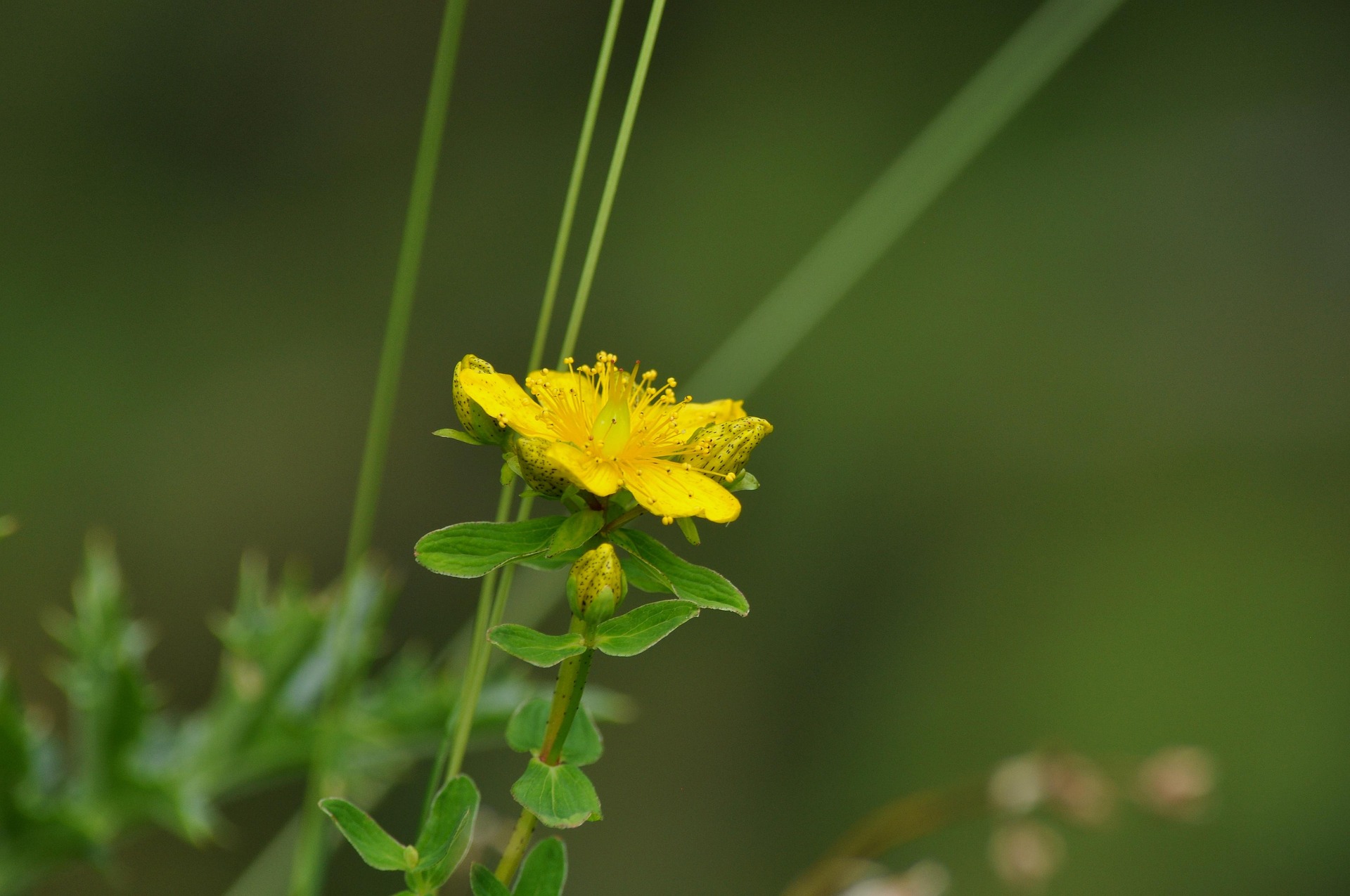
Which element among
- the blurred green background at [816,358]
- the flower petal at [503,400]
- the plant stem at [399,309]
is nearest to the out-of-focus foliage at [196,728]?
the plant stem at [399,309]

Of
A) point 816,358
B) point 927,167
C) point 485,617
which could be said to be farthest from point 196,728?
point 816,358

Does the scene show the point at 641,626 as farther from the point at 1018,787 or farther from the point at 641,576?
the point at 1018,787

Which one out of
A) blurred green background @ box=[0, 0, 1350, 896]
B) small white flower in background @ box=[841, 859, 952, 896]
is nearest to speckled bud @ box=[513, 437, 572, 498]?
small white flower in background @ box=[841, 859, 952, 896]

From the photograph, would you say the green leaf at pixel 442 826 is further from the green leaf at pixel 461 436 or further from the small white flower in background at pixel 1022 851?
the small white flower in background at pixel 1022 851

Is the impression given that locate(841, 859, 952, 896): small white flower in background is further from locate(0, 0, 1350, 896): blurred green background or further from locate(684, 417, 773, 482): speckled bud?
locate(0, 0, 1350, 896): blurred green background

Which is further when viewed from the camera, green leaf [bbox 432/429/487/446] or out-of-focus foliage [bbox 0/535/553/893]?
out-of-focus foliage [bbox 0/535/553/893]

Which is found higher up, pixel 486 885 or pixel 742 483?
pixel 742 483
